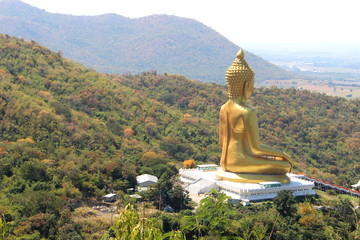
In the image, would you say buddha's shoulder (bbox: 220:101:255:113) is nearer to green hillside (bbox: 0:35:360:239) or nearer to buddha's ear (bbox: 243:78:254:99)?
buddha's ear (bbox: 243:78:254:99)

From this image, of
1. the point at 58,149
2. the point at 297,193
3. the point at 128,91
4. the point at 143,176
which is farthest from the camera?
the point at 128,91

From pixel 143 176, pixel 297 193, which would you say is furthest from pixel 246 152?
pixel 143 176

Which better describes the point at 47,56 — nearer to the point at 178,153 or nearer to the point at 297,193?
the point at 178,153

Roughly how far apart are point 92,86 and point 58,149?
2300cm

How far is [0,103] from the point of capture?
44.9 meters

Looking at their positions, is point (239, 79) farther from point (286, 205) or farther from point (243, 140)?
point (286, 205)

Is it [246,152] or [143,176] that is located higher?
[246,152]

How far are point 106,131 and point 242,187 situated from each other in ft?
69.2

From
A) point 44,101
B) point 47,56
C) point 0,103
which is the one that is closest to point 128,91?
point 47,56

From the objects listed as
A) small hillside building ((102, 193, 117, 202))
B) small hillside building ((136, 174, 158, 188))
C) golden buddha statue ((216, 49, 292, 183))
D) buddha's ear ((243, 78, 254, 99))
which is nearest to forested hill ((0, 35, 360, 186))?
small hillside building ((136, 174, 158, 188))

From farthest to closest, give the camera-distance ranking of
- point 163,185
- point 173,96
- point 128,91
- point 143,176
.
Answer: point 173,96
point 128,91
point 143,176
point 163,185

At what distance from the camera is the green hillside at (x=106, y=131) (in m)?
30.0

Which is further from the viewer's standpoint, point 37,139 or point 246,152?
point 37,139

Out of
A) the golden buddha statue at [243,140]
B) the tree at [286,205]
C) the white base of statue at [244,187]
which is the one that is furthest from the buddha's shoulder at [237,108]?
the tree at [286,205]
